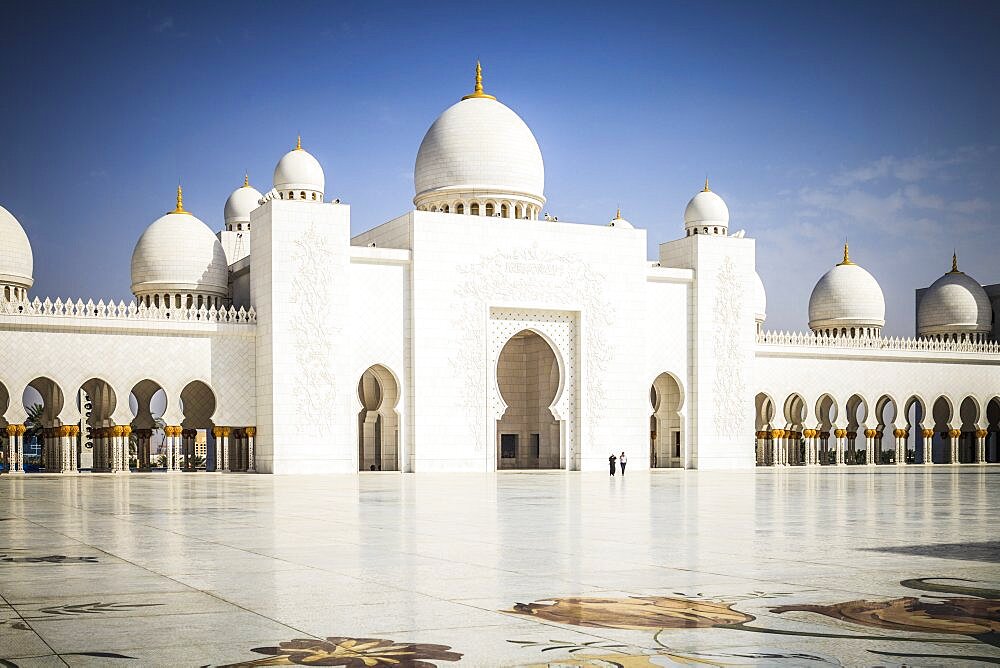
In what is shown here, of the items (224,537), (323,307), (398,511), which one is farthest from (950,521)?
(323,307)

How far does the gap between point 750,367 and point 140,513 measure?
21.5 metres

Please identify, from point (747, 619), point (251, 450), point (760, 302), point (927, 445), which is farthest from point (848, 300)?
point (747, 619)

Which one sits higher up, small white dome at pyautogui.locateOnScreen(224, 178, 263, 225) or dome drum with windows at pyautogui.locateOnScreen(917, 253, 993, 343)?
small white dome at pyautogui.locateOnScreen(224, 178, 263, 225)

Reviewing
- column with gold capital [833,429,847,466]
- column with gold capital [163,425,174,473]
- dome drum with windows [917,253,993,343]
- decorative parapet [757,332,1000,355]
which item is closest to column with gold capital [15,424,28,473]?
column with gold capital [163,425,174,473]

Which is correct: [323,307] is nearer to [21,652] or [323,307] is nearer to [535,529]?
[535,529]

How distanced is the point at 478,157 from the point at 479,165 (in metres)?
0.21

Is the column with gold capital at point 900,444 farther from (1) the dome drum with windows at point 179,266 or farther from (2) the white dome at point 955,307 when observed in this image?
(1) the dome drum with windows at point 179,266

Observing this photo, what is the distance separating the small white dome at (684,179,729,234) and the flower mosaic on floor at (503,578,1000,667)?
97.7 feet

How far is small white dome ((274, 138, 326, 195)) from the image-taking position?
3281cm

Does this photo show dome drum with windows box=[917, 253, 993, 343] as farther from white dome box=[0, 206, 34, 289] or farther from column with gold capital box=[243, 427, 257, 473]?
white dome box=[0, 206, 34, 289]

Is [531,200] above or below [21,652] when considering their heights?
above

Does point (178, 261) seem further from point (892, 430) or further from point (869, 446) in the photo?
point (892, 430)

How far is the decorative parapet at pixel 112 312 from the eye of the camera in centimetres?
2367

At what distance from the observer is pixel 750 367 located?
29703 mm
